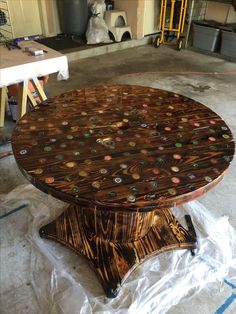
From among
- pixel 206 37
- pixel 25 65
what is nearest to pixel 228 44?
pixel 206 37

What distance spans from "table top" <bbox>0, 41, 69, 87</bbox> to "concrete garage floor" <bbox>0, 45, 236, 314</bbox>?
21.9 inches

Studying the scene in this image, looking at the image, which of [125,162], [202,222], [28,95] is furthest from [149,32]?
[125,162]

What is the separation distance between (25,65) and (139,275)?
54.8 inches

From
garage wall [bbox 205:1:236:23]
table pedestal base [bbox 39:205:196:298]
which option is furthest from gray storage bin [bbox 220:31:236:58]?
table pedestal base [bbox 39:205:196:298]

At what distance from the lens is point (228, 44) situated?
3.84m

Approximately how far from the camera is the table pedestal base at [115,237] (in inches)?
47.5

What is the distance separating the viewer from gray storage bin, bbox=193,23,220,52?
3965mm

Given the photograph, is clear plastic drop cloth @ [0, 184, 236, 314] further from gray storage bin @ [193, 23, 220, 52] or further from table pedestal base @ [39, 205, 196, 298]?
gray storage bin @ [193, 23, 220, 52]

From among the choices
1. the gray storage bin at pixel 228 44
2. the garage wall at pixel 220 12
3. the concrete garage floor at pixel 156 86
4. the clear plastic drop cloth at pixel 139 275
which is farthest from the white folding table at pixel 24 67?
the garage wall at pixel 220 12

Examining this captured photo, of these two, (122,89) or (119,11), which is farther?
(119,11)

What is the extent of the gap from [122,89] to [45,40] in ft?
10.4

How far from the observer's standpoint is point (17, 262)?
1.32 metres

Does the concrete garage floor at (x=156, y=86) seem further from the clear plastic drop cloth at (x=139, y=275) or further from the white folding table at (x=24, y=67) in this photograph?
the white folding table at (x=24, y=67)

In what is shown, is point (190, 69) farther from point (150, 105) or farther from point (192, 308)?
point (192, 308)
